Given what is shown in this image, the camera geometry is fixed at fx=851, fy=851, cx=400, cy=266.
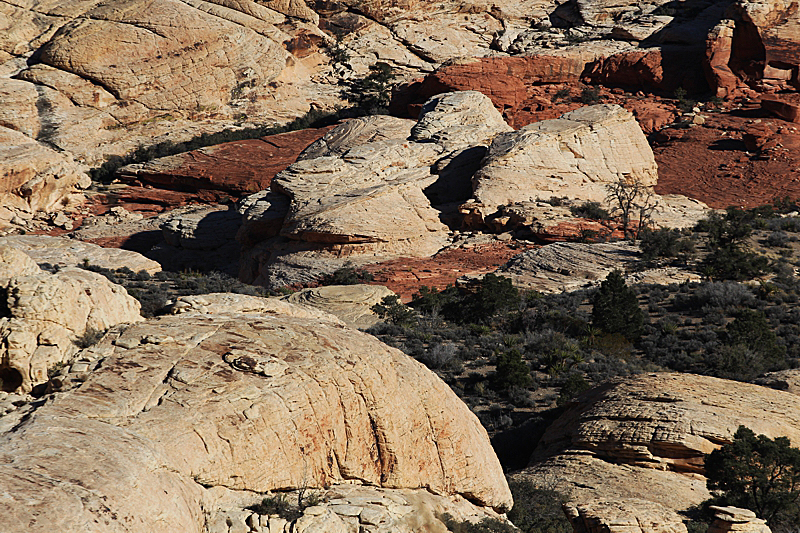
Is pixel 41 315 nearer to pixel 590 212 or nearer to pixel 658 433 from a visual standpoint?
pixel 658 433

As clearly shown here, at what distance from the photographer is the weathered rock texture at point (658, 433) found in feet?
51.6

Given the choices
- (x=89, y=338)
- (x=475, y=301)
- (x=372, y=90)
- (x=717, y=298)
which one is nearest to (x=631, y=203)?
(x=717, y=298)

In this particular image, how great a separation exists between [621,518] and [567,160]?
27.4 m

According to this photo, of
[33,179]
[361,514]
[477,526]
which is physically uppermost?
[361,514]

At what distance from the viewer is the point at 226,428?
8547mm

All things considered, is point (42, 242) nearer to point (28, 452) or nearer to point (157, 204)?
point (157, 204)

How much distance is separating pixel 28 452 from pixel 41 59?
52093mm

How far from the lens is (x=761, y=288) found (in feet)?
93.7

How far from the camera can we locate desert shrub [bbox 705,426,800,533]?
1419 cm

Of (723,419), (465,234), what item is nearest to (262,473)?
(723,419)

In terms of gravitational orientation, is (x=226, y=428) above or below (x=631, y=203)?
above

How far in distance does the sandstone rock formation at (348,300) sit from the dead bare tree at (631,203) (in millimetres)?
10985

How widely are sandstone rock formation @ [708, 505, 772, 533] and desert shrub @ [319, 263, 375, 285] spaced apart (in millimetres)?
21952

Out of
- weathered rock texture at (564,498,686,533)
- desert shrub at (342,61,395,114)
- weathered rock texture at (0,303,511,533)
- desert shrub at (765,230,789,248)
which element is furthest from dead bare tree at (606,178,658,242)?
weathered rock texture at (0,303,511,533)
